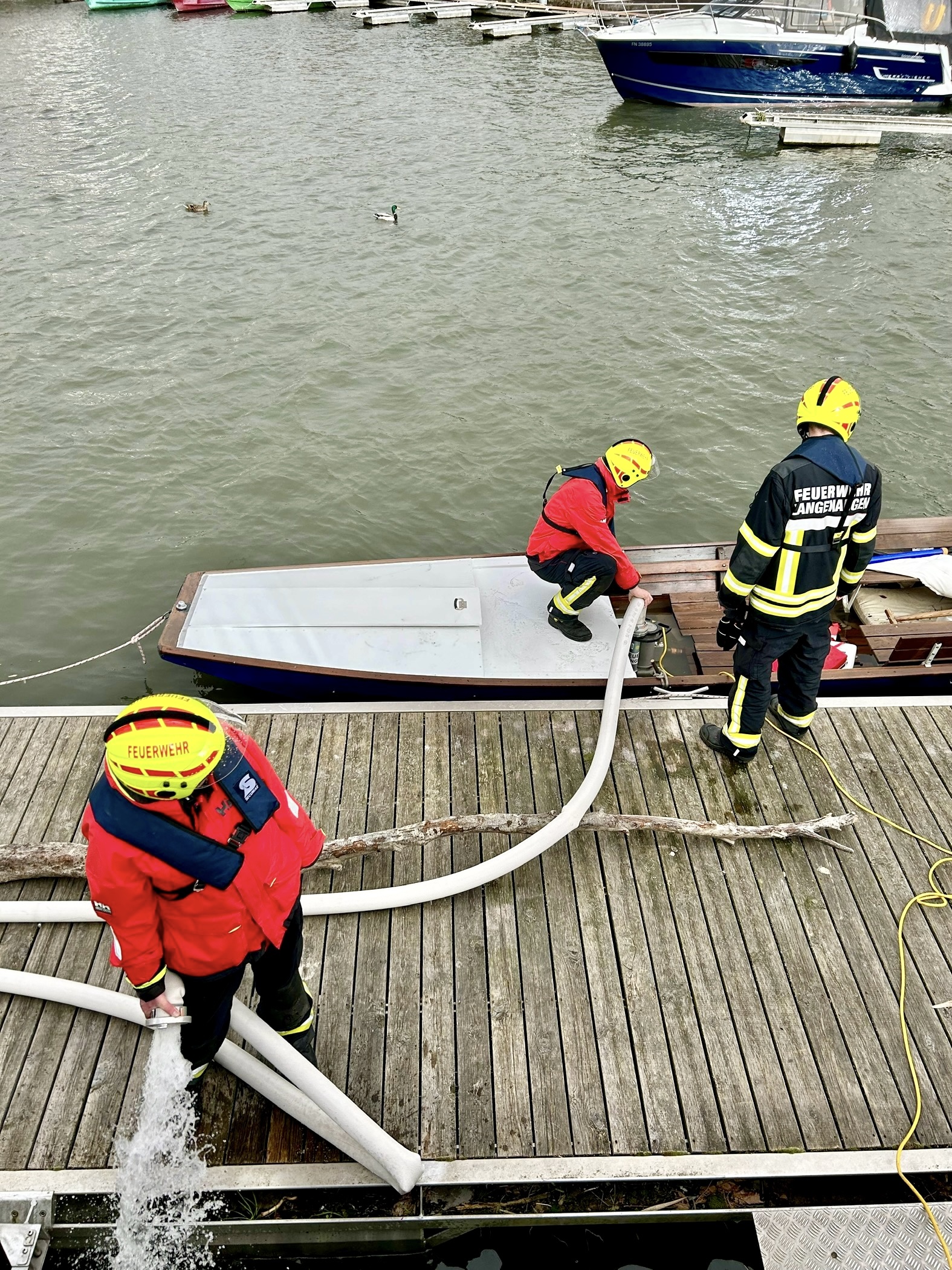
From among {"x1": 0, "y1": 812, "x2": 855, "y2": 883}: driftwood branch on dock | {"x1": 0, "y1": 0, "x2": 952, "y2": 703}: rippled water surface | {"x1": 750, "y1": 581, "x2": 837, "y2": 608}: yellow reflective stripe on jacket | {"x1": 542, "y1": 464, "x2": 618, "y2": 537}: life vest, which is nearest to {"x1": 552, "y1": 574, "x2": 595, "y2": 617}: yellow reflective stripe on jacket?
{"x1": 542, "y1": 464, "x2": 618, "y2": 537}: life vest

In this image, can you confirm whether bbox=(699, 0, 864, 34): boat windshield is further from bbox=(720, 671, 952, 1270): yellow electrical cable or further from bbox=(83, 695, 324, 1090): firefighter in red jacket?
bbox=(83, 695, 324, 1090): firefighter in red jacket

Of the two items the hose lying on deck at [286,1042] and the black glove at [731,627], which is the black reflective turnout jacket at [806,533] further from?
the hose lying on deck at [286,1042]

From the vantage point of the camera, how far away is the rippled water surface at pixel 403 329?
885cm

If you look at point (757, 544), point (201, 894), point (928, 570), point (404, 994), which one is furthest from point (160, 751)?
point (928, 570)

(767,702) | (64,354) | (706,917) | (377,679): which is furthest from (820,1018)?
(64,354)

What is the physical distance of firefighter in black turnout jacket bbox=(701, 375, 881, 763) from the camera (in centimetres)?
388

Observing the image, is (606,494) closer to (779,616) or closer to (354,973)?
(779,616)

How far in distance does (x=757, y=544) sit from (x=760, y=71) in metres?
21.8

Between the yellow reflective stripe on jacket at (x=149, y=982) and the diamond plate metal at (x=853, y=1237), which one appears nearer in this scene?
the yellow reflective stripe on jacket at (x=149, y=982)

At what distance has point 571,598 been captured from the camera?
571 centimetres

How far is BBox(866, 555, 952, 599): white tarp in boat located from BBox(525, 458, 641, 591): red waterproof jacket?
208cm

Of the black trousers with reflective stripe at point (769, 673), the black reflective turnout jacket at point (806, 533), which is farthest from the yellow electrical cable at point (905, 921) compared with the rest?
the black reflective turnout jacket at point (806, 533)

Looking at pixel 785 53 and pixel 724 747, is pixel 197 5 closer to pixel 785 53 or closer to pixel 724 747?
pixel 785 53

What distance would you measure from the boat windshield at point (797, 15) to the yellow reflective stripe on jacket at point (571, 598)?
2148cm
